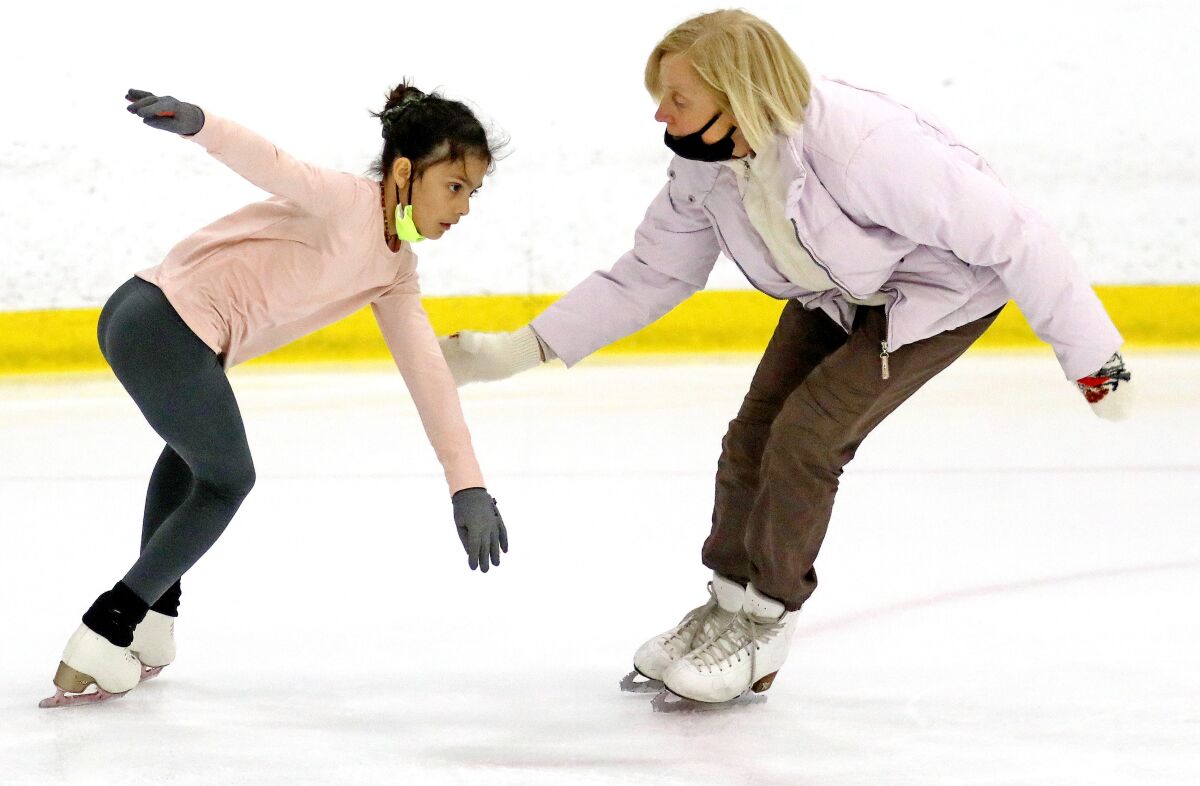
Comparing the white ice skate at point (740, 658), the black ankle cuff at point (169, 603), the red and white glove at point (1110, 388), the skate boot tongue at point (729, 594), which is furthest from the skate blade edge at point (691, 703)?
the black ankle cuff at point (169, 603)

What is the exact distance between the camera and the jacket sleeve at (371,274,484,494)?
192cm

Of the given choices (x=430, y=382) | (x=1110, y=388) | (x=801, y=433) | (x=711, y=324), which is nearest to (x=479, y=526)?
(x=430, y=382)

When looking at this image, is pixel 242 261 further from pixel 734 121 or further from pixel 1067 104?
pixel 1067 104

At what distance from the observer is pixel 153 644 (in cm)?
202

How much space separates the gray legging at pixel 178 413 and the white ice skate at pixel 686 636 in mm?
582

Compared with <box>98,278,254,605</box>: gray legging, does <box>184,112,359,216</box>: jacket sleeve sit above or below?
above

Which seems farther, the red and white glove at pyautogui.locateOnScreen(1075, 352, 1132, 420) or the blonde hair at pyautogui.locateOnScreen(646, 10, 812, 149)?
the red and white glove at pyautogui.locateOnScreen(1075, 352, 1132, 420)

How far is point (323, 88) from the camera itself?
5145mm

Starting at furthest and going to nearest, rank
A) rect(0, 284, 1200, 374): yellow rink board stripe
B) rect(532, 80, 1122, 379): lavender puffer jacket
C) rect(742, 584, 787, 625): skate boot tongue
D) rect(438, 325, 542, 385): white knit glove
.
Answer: rect(0, 284, 1200, 374): yellow rink board stripe, rect(438, 325, 542, 385): white knit glove, rect(742, 584, 787, 625): skate boot tongue, rect(532, 80, 1122, 379): lavender puffer jacket

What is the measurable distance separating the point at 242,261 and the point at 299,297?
86mm

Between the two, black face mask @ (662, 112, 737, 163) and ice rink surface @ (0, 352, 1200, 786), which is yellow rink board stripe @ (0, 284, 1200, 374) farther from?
black face mask @ (662, 112, 737, 163)

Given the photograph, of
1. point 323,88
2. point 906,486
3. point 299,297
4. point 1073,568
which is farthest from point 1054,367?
point 299,297

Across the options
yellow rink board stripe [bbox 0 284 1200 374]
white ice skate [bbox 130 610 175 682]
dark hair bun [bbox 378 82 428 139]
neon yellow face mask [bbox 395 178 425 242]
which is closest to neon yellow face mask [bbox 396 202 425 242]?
neon yellow face mask [bbox 395 178 425 242]

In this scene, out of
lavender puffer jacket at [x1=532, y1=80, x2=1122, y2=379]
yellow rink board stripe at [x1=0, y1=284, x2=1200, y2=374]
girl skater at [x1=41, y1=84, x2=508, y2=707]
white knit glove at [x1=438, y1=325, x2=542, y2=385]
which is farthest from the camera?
yellow rink board stripe at [x1=0, y1=284, x2=1200, y2=374]
